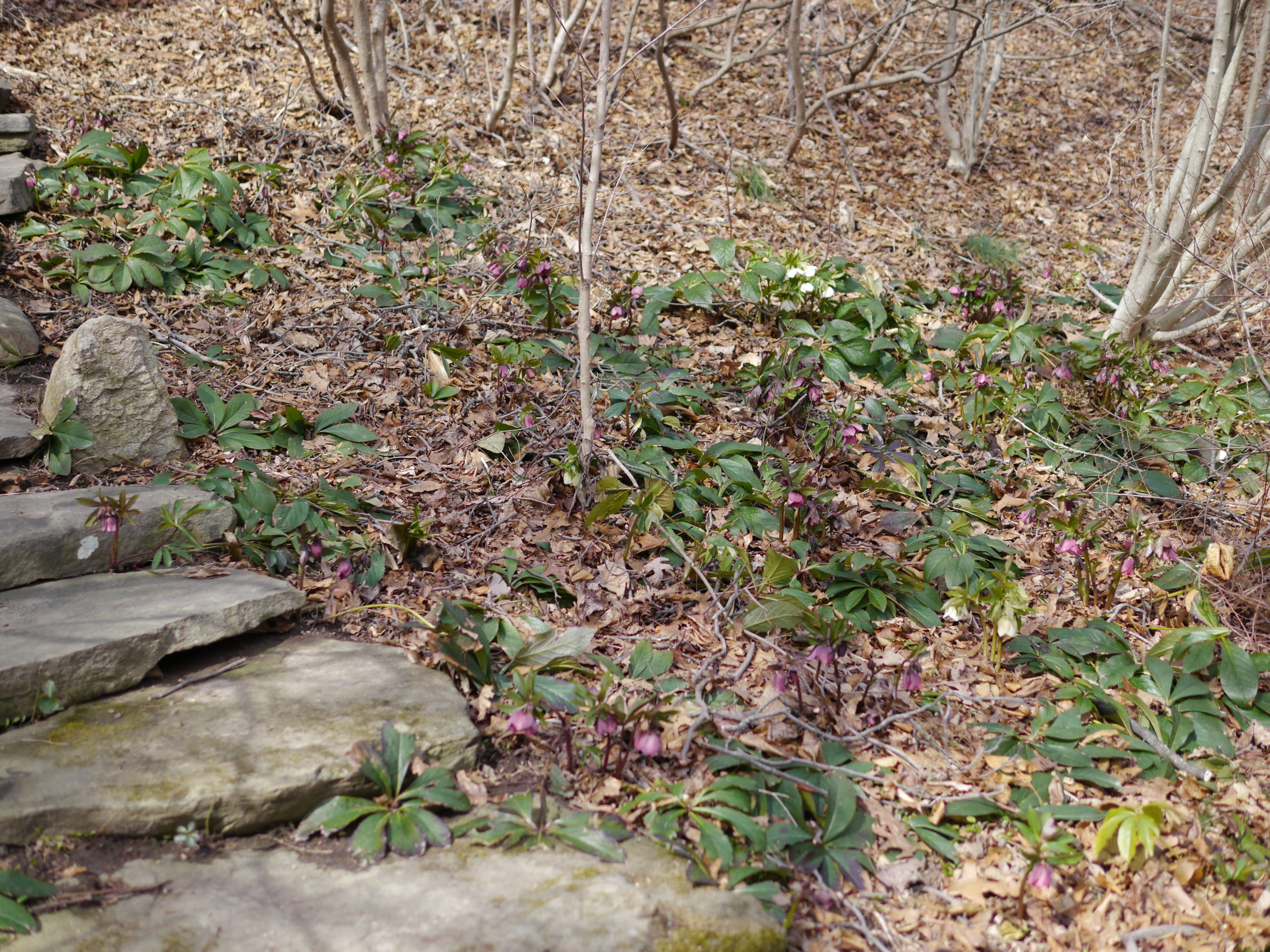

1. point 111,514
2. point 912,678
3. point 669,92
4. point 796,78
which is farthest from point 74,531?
point 796,78

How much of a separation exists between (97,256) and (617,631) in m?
3.41

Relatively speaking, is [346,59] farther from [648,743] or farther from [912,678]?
[912,678]

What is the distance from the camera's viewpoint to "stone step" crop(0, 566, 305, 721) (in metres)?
2.14

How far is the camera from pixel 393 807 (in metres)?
2.07

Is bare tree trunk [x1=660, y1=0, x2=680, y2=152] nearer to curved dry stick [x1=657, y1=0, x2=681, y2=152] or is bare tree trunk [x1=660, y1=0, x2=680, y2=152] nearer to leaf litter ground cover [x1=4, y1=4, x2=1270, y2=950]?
curved dry stick [x1=657, y1=0, x2=681, y2=152]

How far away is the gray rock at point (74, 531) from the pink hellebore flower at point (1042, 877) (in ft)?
8.63

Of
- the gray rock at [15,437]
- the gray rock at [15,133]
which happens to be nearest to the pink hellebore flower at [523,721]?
the gray rock at [15,437]

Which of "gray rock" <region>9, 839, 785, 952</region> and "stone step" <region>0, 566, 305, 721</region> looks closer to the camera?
"gray rock" <region>9, 839, 785, 952</region>

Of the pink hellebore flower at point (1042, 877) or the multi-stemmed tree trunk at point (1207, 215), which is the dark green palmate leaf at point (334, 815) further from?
the multi-stemmed tree trunk at point (1207, 215)

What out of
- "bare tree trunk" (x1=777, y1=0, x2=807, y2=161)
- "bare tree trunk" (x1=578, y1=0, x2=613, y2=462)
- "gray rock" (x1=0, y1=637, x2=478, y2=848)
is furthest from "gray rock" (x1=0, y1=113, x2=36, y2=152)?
"gray rock" (x1=0, y1=637, x2=478, y2=848)

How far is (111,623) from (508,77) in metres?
4.91

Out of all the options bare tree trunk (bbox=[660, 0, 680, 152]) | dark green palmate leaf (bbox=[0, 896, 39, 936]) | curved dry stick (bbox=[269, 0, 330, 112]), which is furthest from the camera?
curved dry stick (bbox=[269, 0, 330, 112])

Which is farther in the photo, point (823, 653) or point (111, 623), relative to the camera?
point (823, 653)

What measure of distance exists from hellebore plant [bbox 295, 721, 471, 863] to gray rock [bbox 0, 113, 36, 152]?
485cm
